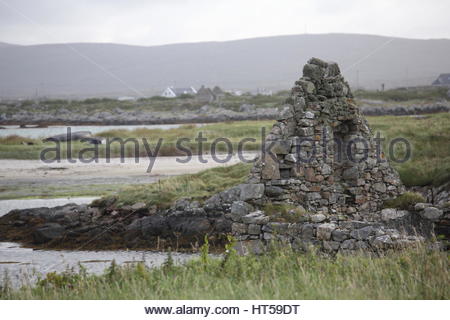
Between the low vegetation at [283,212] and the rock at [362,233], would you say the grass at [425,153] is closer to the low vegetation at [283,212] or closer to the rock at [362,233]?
the low vegetation at [283,212]

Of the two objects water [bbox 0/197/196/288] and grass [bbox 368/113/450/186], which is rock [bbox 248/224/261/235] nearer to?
water [bbox 0/197/196/288]

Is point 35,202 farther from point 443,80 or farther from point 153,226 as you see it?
point 443,80

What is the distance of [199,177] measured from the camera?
25234 millimetres

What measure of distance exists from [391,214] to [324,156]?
2140mm

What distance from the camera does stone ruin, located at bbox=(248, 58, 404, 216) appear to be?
11.2 metres

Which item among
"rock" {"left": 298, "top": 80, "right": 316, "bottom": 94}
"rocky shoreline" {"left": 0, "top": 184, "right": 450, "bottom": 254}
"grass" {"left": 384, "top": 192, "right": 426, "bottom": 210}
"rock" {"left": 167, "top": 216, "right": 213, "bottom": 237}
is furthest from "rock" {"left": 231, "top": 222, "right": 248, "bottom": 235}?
"rock" {"left": 167, "top": 216, "right": 213, "bottom": 237}

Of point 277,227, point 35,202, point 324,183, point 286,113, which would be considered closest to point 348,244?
point 277,227

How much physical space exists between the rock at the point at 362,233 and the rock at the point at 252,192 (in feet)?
7.15

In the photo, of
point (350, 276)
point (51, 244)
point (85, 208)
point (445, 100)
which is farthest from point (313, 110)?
point (445, 100)

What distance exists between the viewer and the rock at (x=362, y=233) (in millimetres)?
9180

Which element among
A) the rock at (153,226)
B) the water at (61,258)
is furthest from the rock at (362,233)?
the rock at (153,226)

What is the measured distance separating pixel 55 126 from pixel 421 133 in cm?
6160

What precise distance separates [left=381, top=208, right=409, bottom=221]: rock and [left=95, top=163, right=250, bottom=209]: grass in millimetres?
9744
